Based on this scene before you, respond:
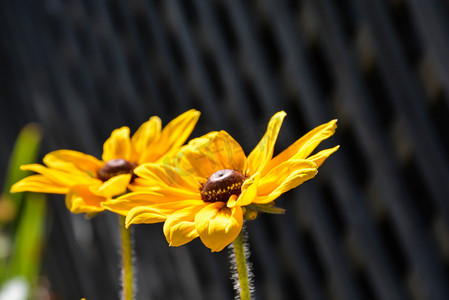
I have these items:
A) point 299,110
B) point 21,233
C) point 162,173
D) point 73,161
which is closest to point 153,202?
point 162,173

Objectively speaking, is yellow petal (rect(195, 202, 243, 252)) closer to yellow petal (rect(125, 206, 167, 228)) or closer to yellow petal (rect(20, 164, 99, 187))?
yellow petal (rect(125, 206, 167, 228))

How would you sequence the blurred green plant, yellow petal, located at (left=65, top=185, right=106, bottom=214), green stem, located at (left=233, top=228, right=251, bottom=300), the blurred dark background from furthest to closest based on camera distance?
the blurred green plant → the blurred dark background → yellow petal, located at (left=65, top=185, right=106, bottom=214) → green stem, located at (left=233, top=228, right=251, bottom=300)

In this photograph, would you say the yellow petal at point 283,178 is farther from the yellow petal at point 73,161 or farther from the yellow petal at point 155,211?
the yellow petal at point 73,161

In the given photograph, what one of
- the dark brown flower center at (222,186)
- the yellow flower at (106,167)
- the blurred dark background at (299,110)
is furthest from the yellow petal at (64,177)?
the blurred dark background at (299,110)

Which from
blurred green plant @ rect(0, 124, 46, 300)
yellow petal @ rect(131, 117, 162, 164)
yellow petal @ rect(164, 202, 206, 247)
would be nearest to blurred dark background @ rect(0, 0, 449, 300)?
yellow petal @ rect(131, 117, 162, 164)

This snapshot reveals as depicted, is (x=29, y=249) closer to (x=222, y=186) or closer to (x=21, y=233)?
(x=21, y=233)

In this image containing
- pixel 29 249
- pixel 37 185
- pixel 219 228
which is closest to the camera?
pixel 219 228

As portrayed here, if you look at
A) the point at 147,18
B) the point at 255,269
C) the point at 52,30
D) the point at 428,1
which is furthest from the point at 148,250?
the point at 428,1
